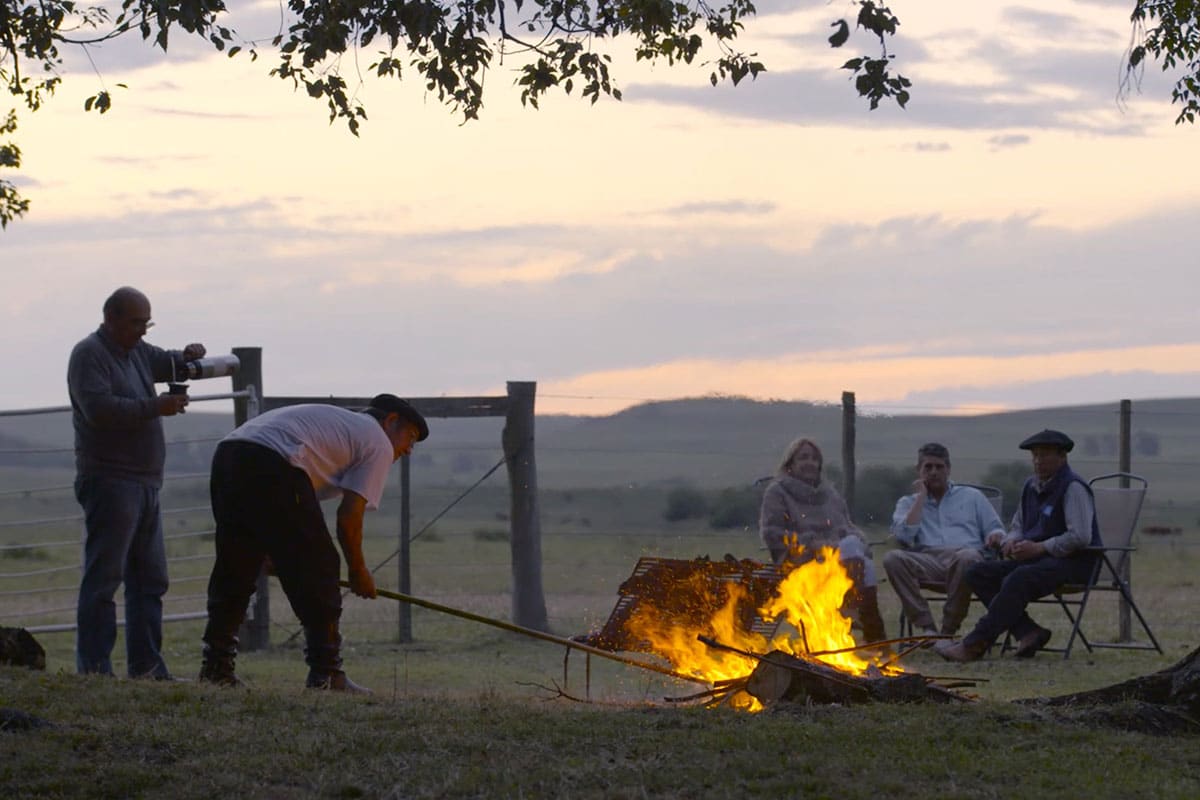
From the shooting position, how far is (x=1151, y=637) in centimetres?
1155

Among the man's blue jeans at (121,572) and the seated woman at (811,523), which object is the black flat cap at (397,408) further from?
the seated woman at (811,523)

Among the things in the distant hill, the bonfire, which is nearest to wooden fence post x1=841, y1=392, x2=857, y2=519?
the distant hill

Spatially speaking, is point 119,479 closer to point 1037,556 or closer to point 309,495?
point 309,495

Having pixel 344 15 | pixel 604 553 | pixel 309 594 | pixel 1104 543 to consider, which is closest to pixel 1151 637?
pixel 1104 543

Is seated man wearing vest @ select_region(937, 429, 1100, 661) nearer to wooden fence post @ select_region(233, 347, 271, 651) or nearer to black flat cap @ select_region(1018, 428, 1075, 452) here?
black flat cap @ select_region(1018, 428, 1075, 452)

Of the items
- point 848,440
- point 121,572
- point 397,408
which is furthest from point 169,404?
point 848,440

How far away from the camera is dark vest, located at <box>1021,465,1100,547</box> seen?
→ 11.3 meters

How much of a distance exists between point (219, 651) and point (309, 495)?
0.99 meters

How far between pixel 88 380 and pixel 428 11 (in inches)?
100

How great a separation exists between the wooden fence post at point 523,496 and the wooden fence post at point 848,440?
2.33 metres

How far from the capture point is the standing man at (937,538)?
11.7 m

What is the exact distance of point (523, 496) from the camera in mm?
13180

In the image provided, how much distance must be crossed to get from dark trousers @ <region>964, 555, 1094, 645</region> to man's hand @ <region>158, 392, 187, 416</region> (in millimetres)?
5088

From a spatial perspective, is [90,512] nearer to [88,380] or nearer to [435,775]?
[88,380]
